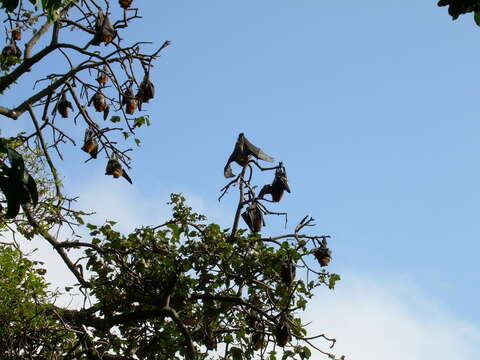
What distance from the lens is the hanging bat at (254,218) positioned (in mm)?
7297

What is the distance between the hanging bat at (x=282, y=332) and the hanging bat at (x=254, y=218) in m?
1.01

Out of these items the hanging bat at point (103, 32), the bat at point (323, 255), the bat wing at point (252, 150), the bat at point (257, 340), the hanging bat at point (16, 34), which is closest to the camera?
the bat at point (257, 340)

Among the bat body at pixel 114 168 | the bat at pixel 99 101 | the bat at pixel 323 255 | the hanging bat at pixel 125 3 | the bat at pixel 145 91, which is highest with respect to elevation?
the hanging bat at pixel 125 3

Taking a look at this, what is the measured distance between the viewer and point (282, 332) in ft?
21.7

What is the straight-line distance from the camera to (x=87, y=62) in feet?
25.7

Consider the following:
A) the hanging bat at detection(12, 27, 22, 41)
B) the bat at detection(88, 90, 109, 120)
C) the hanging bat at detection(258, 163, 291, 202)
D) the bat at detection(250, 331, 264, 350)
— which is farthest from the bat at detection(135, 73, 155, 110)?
the bat at detection(250, 331, 264, 350)

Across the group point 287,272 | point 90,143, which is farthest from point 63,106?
point 287,272

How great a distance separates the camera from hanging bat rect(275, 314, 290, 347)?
261 inches

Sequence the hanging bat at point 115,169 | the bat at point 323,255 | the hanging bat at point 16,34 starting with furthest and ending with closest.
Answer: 1. the hanging bat at point 16,34
2. the hanging bat at point 115,169
3. the bat at point 323,255

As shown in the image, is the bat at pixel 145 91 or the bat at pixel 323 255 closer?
the bat at pixel 323 255

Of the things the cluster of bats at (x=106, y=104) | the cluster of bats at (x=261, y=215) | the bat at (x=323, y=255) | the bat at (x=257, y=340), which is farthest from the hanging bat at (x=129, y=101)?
the bat at (x=257, y=340)

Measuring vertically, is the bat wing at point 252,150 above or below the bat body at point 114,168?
above

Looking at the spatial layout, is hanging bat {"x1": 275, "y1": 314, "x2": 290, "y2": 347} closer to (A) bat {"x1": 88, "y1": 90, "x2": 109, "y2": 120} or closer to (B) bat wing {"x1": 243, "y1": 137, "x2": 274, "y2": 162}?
(B) bat wing {"x1": 243, "y1": 137, "x2": 274, "y2": 162}

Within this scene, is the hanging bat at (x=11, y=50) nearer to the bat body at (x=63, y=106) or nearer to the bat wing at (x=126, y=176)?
the bat body at (x=63, y=106)
